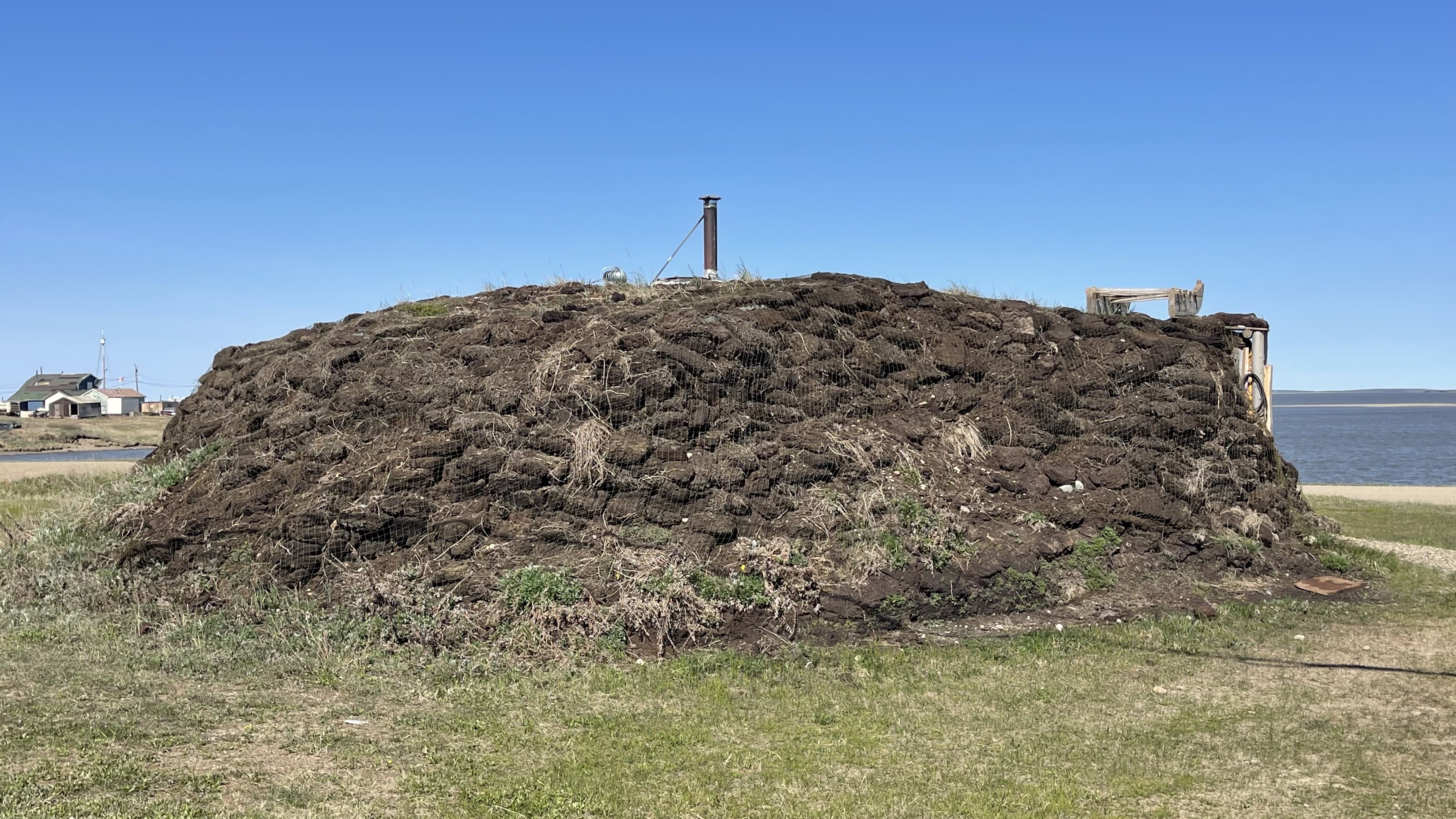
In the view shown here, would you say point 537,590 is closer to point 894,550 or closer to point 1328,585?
point 894,550

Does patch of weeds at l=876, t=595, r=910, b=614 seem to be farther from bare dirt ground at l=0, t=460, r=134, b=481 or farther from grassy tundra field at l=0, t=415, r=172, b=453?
grassy tundra field at l=0, t=415, r=172, b=453

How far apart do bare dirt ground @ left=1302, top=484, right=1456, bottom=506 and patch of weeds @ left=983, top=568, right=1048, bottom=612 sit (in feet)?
50.9

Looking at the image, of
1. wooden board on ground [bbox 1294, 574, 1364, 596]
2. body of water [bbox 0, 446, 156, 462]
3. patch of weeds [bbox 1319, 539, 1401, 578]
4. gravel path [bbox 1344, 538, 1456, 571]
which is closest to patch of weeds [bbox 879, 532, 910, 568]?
wooden board on ground [bbox 1294, 574, 1364, 596]

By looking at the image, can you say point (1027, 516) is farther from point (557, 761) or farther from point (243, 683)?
point (243, 683)

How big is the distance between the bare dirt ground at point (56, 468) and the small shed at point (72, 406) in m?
56.9

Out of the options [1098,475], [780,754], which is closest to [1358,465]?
[1098,475]

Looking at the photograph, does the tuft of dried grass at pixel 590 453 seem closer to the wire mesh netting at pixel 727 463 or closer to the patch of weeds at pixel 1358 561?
the wire mesh netting at pixel 727 463

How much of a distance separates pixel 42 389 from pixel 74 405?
1084cm

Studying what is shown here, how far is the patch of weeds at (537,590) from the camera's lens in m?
7.95

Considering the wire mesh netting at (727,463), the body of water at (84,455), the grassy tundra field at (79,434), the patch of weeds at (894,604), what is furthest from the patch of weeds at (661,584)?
the grassy tundra field at (79,434)

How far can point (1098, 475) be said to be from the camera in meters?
10.6

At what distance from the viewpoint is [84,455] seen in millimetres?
46438

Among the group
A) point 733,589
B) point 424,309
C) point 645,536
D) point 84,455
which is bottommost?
point 733,589

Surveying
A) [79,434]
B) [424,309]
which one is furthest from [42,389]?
[424,309]
